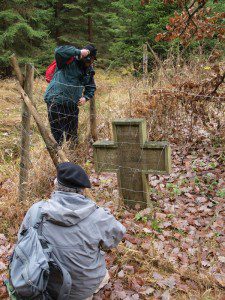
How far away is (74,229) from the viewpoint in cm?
277

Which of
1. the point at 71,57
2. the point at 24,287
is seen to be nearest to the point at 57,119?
the point at 71,57

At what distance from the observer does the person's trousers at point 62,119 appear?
18.4 feet

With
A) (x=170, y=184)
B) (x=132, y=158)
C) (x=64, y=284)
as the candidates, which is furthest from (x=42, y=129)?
(x=170, y=184)

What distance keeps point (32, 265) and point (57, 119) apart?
3.40m

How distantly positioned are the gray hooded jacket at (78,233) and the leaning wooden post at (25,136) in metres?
1.96

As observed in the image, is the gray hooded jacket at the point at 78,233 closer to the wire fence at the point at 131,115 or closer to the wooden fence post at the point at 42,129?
the wooden fence post at the point at 42,129

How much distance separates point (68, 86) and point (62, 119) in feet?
1.91

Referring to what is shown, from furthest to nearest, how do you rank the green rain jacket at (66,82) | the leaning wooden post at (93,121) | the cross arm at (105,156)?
the leaning wooden post at (93,121) < the green rain jacket at (66,82) < the cross arm at (105,156)

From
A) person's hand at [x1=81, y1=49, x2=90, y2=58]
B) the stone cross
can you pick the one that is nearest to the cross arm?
the stone cross

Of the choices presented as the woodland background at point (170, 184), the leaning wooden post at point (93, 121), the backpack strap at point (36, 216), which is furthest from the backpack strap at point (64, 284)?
the leaning wooden post at point (93, 121)

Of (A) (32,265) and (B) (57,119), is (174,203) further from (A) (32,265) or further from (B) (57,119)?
(A) (32,265)

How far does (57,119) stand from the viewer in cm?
561

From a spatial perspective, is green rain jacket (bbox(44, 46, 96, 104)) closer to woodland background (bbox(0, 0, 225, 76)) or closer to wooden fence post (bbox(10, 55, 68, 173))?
wooden fence post (bbox(10, 55, 68, 173))

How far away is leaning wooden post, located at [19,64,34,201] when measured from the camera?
14.6 ft
